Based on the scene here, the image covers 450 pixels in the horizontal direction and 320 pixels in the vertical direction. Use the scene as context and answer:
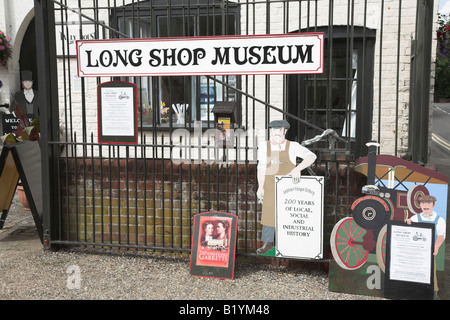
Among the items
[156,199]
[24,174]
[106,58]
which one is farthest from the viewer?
[24,174]

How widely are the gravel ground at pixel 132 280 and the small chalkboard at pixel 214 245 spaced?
0.30 feet

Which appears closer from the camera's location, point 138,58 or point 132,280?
point 132,280

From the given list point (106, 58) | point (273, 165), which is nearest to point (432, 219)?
point (273, 165)

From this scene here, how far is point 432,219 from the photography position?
354cm

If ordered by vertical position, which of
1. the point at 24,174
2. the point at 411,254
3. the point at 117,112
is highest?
the point at 117,112

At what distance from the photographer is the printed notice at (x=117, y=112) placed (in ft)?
14.3

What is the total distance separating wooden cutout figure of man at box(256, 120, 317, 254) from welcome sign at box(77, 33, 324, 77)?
0.54m

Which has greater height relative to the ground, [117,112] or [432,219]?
[117,112]

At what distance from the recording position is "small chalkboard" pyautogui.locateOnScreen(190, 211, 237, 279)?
4.00m

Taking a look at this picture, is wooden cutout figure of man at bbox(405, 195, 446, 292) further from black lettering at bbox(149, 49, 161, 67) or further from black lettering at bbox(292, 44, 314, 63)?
black lettering at bbox(149, 49, 161, 67)

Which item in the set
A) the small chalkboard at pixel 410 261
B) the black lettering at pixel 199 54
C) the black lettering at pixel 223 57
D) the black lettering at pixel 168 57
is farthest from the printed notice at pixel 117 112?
the small chalkboard at pixel 410 261

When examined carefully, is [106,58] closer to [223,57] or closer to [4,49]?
[223,57]

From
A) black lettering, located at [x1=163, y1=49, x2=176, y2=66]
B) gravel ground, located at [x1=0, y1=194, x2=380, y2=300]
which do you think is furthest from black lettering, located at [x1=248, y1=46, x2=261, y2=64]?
gravel ground, located at [x1=0, y1=194, x2=380, y2=300]

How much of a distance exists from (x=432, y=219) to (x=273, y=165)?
1.36 metres
